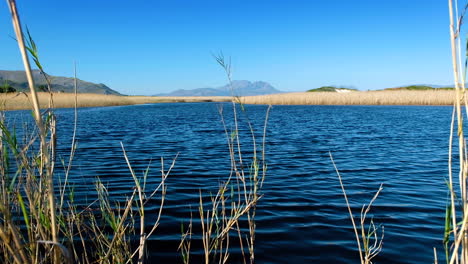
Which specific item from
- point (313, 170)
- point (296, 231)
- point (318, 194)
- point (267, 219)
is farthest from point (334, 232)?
point (313, 170)

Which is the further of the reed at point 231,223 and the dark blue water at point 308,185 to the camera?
the dark blue water at point 308,185

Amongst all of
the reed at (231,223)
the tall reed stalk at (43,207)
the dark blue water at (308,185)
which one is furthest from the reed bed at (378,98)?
the tall reed stalk at (43,207)

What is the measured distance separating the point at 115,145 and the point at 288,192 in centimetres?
713

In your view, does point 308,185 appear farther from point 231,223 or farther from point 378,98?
point 378,98

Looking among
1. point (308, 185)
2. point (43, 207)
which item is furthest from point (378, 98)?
point (43, 207)

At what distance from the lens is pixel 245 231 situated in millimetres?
4293

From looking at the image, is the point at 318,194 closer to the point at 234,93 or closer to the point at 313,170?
the point at 313,170

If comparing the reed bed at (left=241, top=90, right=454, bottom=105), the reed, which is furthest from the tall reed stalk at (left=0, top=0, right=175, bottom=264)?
the reed bed at (left=241, top=90, right=454, bottom=105)

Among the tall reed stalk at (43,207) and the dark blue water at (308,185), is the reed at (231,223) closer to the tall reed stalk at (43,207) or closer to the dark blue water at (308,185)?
the dark blue water at (308,185)

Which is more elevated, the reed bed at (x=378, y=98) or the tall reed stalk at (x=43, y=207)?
the reed bed at (x=378, y=98)

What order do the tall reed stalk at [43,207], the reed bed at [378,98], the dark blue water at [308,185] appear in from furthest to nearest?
the reed bed at [378,98] < the dark blue water at [308,185] < the tall reed stalk at [43,207]

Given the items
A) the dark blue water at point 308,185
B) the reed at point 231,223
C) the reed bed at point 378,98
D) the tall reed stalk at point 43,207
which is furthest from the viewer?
the reed bed at point 378,98

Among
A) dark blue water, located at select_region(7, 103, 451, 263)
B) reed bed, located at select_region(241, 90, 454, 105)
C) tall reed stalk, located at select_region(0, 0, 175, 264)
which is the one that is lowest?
dark blue water, located at select_region(7, 103, 451, 263)

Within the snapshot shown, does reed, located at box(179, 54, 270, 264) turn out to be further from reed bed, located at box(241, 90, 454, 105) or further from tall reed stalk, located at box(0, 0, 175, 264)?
reed bed, located at box(241, 90, 454, 105)
